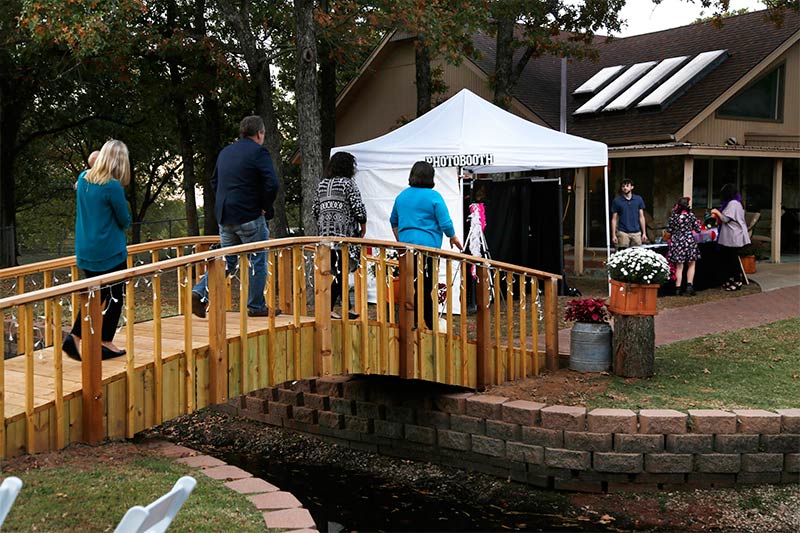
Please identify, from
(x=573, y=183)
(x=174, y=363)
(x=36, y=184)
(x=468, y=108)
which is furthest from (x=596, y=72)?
(x=36, y=184)

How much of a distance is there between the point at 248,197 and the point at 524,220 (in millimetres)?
6715

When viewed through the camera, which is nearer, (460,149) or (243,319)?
(243,319)

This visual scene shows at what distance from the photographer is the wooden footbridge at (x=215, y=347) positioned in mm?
5293

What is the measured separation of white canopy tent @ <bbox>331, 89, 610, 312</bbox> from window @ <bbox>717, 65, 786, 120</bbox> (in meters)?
6.37

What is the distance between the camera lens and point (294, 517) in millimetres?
4906

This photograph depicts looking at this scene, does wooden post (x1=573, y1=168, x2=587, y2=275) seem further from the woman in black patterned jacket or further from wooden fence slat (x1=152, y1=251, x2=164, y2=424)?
wooden fence slat (x1=152, y1=251, x2=164, y2=424)

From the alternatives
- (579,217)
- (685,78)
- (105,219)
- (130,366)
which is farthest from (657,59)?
(130,366)

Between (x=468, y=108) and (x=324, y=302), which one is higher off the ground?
(x=468, y=108)

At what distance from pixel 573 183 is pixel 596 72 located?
3784 millimetres

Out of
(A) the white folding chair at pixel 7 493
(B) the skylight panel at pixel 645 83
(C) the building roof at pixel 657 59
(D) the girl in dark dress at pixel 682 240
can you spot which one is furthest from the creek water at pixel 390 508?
(B) the skylight panel at pixel 645 83

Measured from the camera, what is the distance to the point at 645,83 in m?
17.7

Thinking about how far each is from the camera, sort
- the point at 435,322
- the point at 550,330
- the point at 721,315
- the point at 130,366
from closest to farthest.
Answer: the point at 130,366
the point at 435,322
the point at 550,330
the point at 721,315

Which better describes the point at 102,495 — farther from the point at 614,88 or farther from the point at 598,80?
the point at 598,80

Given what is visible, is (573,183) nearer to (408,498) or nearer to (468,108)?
(468,108)
